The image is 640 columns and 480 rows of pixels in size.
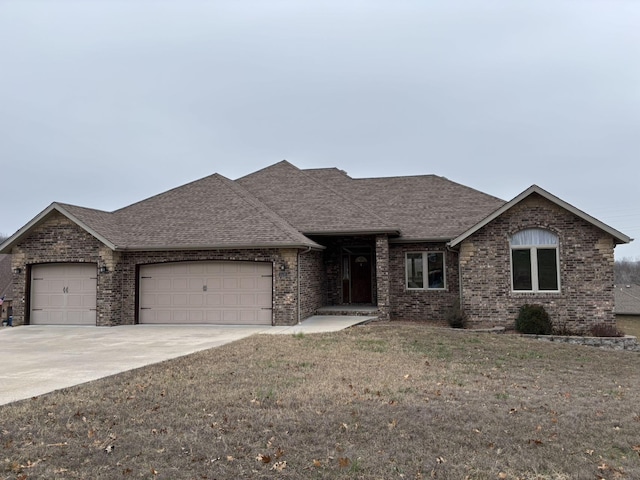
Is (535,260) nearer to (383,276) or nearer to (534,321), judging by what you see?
(534,321)

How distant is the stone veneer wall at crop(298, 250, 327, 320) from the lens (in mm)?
16925

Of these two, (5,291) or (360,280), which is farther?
(5,291)

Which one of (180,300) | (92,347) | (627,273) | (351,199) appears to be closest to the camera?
(92,347)

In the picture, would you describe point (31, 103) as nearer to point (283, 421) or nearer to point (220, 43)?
point (220, 43)

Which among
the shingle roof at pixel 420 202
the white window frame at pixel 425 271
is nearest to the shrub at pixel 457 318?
the white window frame at pixel 425 271

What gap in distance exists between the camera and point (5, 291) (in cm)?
3991

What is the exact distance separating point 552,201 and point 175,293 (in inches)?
506

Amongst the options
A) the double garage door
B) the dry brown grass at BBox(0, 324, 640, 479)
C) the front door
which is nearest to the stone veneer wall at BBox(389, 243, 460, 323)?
→ the front door

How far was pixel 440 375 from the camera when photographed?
852 cm

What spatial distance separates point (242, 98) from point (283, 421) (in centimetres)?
2289

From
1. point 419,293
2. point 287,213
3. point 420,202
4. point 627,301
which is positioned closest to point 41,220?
point 287,213

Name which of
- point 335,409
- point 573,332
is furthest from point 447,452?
point 573,332

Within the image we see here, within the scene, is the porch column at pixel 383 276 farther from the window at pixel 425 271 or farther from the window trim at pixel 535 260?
the window trim at pixel 535 260

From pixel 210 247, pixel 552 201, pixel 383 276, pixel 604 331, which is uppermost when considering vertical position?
pixel 552 201
